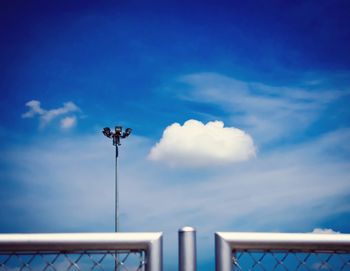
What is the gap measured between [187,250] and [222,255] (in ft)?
0.57

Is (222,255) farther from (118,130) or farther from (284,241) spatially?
(118,130)

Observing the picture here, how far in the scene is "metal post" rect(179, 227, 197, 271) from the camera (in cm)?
185

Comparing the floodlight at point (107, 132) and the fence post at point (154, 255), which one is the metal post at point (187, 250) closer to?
the fence post at point (154, 255)

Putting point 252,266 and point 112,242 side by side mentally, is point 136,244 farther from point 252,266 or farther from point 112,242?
point 252,266

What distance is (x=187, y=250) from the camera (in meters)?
1.85

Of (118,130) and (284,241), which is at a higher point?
(118,130)

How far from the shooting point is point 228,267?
6.20 ft

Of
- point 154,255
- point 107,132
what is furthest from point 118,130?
point 154,255

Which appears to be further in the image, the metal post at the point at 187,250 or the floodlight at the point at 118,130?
the floodlight at the point at 118,130

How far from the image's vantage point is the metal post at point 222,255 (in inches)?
74.5

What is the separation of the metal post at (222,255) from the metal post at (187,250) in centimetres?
12

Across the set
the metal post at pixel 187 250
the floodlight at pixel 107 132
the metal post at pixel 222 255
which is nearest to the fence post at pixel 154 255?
the metal post at pixel 187 250

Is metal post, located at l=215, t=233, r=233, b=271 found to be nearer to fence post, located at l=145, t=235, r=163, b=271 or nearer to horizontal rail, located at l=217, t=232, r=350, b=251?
horizontal rail, located at l=217, t=232, r=350, b=251

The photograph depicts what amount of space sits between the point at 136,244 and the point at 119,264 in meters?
0.11
